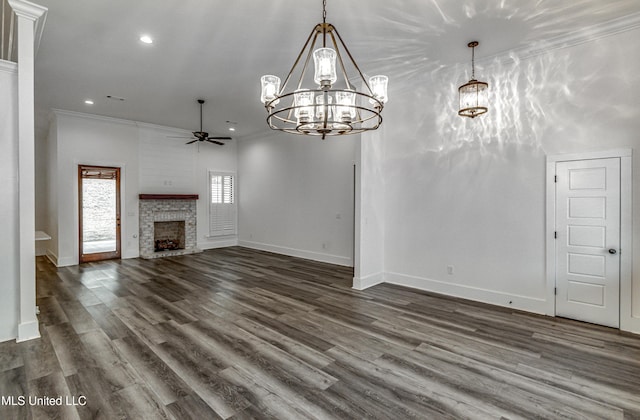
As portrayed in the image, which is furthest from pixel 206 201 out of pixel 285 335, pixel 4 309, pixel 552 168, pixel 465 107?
pixel 552 168

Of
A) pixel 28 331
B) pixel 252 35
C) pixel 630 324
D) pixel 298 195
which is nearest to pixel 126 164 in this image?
pixel 298 195

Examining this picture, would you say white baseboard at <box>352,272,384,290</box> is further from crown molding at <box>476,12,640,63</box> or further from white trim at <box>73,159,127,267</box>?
white trim at <box>73,159,127,267</box>

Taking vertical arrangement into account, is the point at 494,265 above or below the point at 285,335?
above

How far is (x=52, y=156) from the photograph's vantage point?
7.34 meters

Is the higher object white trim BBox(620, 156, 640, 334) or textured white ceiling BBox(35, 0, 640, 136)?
textured white ceiling BBox(35, 0, 640, 136)

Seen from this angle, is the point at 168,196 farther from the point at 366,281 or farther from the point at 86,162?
the point at 366,281

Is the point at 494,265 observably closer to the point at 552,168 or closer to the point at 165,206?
the point at 552,168

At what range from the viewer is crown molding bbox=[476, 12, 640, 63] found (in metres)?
3.44

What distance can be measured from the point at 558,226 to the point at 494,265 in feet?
2.98

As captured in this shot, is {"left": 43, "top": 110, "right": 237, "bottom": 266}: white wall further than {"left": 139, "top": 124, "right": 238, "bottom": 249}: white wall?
No

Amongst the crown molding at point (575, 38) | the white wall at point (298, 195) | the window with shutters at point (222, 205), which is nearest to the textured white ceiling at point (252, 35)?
the crown molding at point (575, 38)

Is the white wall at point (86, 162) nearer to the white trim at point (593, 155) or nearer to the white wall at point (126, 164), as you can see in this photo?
the white wall at point (126, 164)

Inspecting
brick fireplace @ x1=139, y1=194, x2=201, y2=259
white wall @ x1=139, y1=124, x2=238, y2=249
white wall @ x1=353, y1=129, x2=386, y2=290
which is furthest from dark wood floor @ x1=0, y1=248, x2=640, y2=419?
white wall @ x1=139, y1=124, x2=238, y2=249

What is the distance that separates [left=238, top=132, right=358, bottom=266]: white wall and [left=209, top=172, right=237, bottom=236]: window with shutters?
0.27 metres
